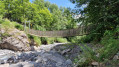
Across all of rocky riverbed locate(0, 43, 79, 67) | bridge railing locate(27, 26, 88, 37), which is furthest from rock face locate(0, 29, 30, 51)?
rocky riverbed locate(0, 43, 79, 67)

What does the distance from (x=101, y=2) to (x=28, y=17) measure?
11.1 m

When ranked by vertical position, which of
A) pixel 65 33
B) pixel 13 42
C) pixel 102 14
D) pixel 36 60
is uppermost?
pixel 102 14

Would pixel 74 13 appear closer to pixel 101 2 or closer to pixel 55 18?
pixel 101 2

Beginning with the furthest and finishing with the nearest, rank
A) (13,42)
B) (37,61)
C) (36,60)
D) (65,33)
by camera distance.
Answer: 1. (65,33)
2. (13,42)
3. (36,60)
4. (37,61)

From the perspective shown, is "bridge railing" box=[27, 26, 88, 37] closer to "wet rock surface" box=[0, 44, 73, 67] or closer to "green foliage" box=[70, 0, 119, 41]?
"green foliage" box=[70, 0, 119, 41]

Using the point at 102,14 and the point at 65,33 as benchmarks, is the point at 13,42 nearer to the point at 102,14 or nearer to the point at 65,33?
the point at 65,33

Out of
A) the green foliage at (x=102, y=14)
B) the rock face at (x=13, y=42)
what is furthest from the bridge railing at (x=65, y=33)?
the green foliage at (x=102, y=14)

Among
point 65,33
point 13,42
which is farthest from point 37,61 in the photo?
point 65,33

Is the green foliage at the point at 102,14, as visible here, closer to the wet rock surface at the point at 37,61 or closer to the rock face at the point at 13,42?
the wet rock surface at the point at 37,61

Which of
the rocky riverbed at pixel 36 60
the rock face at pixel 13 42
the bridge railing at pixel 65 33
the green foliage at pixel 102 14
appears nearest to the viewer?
the rocky riverbed at pixel 36 60

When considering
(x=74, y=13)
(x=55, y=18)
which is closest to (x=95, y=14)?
(x=74, y=13)

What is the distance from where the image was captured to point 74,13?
5.01 m

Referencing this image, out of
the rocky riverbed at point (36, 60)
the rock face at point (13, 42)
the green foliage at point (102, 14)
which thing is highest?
the green foliage at point (102, 14)

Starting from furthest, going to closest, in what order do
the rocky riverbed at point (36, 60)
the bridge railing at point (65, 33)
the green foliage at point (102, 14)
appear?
the bridge railing at point (65, 33) < the green foliage at point (102, 14) < the rocky riverbed at point (36, 60)
